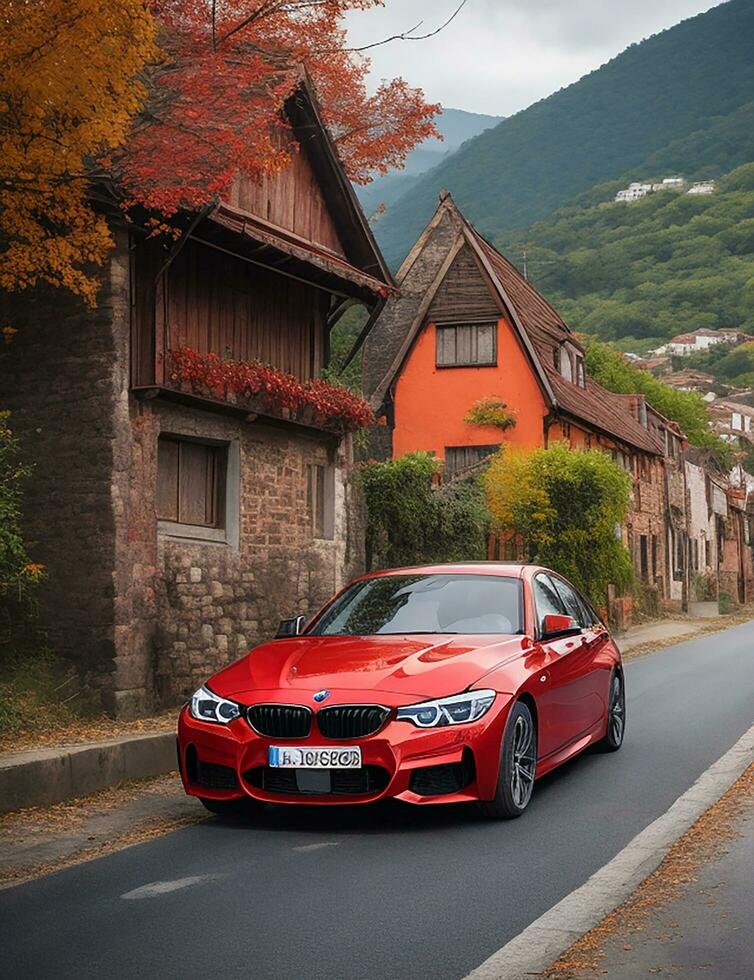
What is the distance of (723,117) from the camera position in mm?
188875

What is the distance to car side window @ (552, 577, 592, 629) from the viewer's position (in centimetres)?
1122

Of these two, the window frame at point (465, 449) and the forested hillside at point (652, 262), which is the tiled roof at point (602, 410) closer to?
the window frame at point (465, 449)

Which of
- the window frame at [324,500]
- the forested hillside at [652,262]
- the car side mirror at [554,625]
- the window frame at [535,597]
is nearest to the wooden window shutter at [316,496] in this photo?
the window frame at [324,500]

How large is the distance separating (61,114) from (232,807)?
666 cm

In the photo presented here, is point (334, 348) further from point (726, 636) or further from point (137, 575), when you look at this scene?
point (137, 575)

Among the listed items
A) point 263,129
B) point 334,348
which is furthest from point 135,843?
point 334,348

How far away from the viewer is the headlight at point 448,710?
819cm

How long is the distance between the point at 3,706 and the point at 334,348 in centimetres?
3073

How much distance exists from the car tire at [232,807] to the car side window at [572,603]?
10.5ft

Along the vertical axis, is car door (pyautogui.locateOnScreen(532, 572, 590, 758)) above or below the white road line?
above

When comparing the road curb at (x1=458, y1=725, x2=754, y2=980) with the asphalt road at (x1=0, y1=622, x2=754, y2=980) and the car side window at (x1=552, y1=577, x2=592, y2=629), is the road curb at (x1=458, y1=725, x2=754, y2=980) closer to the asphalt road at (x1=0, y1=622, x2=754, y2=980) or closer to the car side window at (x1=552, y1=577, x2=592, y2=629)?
the asphalt road at (x1=0, y1=622, x2=754, y2=980)

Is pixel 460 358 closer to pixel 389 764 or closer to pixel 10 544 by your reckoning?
pixel 10 544

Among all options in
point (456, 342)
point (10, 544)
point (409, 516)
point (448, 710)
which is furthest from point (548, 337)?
point (448, 710)

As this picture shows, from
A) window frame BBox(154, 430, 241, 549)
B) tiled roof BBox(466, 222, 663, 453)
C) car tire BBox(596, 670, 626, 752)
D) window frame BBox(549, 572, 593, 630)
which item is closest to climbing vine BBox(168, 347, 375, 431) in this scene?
window frame BBox(154, 430, 241, 549)
